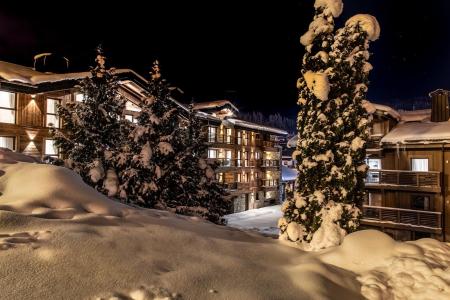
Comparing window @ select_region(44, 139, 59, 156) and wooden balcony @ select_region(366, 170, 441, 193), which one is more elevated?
window @ select_region(44, 139, 59, 156)

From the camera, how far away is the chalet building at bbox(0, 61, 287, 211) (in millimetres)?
21812

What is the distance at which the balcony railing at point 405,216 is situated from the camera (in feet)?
70.4

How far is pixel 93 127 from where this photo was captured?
63.4 ft

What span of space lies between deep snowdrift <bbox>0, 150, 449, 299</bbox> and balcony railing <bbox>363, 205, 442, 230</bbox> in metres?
16.0

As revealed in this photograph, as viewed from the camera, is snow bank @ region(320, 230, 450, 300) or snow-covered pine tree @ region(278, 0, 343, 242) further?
snow-covered pine tree @ region(278, 0, 343, 242)

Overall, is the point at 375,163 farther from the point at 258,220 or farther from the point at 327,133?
the point at 258,220

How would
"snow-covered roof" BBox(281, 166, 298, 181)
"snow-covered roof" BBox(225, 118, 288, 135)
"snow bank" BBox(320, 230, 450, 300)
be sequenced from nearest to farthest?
"snow bank" BBox(320, 230, 450, 300), "snow-covered roof" BBox(225, 118, 288, 135), "snow-covered roof" BBox(281, 166, 298, 181)

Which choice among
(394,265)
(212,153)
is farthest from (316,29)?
(212,153)

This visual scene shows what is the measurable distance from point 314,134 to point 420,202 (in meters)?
15.6

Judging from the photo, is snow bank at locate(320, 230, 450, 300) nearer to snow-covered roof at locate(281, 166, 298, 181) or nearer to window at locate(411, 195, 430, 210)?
window at locate(411, 195, 430, 210)

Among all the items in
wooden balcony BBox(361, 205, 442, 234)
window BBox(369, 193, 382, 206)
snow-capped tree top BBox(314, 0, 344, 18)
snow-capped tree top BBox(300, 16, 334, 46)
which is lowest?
wooden balcony BBox(361, 205, 442, 234)

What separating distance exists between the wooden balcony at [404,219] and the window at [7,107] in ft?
82.5

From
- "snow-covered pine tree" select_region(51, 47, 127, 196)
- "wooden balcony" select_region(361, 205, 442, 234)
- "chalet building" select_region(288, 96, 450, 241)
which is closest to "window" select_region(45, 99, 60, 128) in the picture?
"snow-covered pine tree" select_region(51, 47, 127, 196)

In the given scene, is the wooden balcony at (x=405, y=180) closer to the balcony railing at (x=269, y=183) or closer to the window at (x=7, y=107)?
the balcony railing at (x=269, y=183)
